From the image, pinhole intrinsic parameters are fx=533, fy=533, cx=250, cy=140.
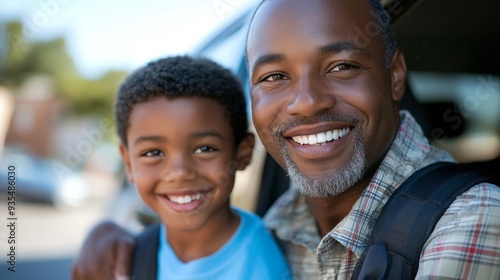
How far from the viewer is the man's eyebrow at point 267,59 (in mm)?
1910

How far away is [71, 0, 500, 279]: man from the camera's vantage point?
185 cm

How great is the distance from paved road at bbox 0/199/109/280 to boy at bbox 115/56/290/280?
190 cm

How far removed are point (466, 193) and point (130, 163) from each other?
4.97ft

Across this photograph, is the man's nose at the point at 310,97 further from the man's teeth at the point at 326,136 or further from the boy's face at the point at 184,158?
the boy's face at the point at 184,158

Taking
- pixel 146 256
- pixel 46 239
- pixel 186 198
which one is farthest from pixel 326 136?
pixel 46 239

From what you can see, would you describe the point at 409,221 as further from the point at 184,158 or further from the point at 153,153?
the point at 153,153

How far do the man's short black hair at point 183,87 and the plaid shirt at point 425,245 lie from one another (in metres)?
0.49

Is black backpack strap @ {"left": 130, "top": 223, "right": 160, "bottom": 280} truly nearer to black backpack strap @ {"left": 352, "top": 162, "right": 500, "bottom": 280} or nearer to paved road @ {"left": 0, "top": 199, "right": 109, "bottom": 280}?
black backpack strap @ {"left": 352, "top": 162, "right": 500, "bottom": 280}

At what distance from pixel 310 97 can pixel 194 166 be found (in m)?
0.66

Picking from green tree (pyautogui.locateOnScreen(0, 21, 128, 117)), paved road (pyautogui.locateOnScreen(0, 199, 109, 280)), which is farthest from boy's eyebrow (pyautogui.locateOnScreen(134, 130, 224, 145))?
green tree (pyautogui.locateOnScreen(0, 21, 128, 117))

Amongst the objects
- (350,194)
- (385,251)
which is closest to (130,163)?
(350,194)

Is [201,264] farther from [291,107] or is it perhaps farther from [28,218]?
[28,218]

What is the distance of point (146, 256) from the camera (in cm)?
239

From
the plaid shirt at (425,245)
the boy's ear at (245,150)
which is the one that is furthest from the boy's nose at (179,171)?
the plaid shirt at (425,245)
